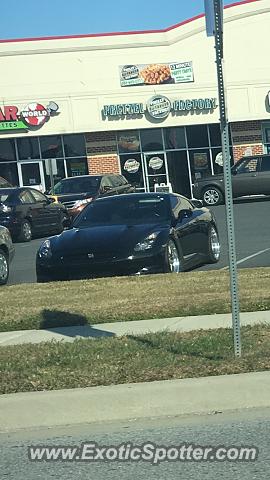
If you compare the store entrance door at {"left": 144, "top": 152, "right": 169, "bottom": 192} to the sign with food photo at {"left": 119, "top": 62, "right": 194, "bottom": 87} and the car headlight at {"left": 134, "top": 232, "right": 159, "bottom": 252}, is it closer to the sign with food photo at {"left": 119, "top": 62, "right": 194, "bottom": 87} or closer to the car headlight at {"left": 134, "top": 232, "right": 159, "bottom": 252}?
the sign with food photo at {"left": 119, "top": 62, "right": 194, "bottom": 87}

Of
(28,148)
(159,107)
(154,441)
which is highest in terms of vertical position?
(159,107)

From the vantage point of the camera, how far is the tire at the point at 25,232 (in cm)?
1906

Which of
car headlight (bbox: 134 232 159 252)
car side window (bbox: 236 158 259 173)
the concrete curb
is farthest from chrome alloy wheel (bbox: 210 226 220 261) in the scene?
car side window (bbox: 236 158 259 173)

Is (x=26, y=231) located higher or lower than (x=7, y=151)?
lower

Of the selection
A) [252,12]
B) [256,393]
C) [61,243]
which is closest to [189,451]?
[256,393]

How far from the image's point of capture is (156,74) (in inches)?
1195

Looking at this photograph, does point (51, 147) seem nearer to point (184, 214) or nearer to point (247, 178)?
point (247, 178)

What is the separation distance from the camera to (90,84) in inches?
1179

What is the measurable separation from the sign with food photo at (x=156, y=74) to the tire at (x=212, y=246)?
19.0 m

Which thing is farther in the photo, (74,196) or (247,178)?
(247,178)

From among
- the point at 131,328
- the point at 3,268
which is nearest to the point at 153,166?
the point at 3,268

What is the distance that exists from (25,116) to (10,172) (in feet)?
8.62

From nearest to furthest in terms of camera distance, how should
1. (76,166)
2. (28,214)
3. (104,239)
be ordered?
(104,239) → (28,214) → (76,166)

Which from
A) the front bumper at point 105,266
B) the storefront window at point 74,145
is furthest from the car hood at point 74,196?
the front bumper at point 105,266
